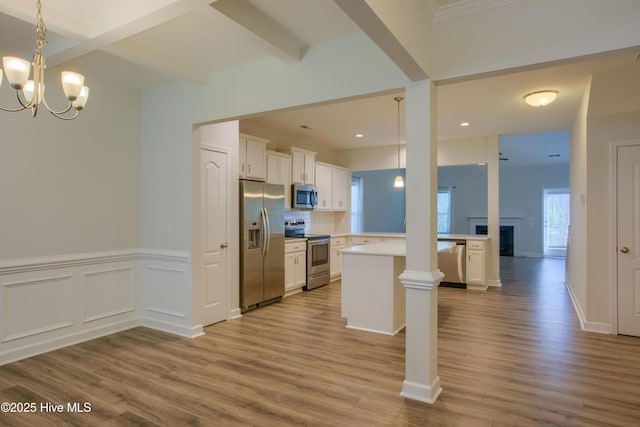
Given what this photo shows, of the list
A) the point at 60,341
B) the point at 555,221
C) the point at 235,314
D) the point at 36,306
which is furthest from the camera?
the point at 555,221

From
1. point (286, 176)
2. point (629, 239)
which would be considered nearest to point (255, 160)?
point (286, 176)

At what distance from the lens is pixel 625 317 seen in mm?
3887

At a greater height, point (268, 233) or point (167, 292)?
point (268, 233)

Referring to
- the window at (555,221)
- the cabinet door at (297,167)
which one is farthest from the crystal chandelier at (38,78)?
the window at (555,221)

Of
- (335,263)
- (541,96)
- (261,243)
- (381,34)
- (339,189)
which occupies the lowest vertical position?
(335,263)

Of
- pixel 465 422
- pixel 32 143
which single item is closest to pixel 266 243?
pixel 32 143

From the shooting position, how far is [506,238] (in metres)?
11.3

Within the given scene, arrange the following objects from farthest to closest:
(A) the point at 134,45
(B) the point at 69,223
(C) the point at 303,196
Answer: (C) the point at 303,196, (B) the point at 69,223, (A) the point at 134,45

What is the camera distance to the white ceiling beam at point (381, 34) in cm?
166

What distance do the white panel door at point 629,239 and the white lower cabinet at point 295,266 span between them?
4113mm

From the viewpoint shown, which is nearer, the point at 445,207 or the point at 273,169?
the point at 273,169

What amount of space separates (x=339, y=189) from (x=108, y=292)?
4.81 meters

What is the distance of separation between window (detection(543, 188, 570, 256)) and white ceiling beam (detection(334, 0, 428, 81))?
34.1ft

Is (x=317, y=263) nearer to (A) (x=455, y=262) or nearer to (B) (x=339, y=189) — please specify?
(B) (x=339, y=189)
